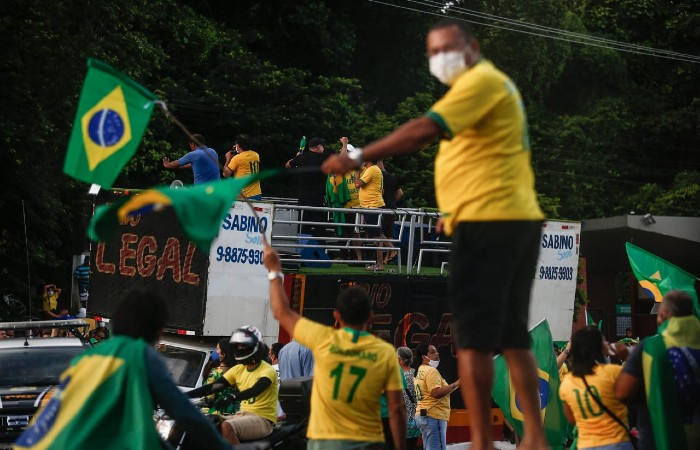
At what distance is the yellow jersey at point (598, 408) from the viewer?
26.0 feet

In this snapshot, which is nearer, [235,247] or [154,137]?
[235,247]

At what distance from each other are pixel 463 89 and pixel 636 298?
2035 cm

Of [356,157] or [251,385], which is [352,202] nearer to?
[251,385]

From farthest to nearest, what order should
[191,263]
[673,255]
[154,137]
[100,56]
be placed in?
[673,255] < [154,137] < [100,56] < [191,263]

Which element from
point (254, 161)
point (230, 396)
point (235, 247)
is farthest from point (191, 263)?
point (230, 396)

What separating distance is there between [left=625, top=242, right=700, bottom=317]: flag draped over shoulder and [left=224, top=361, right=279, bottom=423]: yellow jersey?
3.26m

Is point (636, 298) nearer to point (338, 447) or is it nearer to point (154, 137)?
point (154, 137)

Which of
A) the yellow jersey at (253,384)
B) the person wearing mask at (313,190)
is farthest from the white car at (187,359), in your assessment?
the yellow jersey at (253,384)

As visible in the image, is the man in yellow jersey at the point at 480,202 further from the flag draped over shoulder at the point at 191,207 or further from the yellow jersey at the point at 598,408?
the yellow jersey at the point at 598,408

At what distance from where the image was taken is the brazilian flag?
23.4 feet

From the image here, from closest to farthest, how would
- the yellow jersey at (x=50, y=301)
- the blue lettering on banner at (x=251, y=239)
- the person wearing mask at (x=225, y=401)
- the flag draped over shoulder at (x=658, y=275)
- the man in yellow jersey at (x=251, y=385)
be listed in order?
the flag draped over shoulder at (x=658, y=275) < the man in yellow jersey at (x=251, y=385) < the person wearing mask at (x=225, y=401) < the blue lettering on banner at (x=251, y=239) < the yellow jersey at (x=50, y=301)

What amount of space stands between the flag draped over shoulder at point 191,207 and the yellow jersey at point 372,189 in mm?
12109

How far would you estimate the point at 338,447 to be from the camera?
7059 mm

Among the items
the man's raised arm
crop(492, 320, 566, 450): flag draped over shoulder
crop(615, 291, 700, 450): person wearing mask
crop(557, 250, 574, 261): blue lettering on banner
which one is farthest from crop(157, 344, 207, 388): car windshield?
crop(615, 291, 700, 450): person wearing mask
